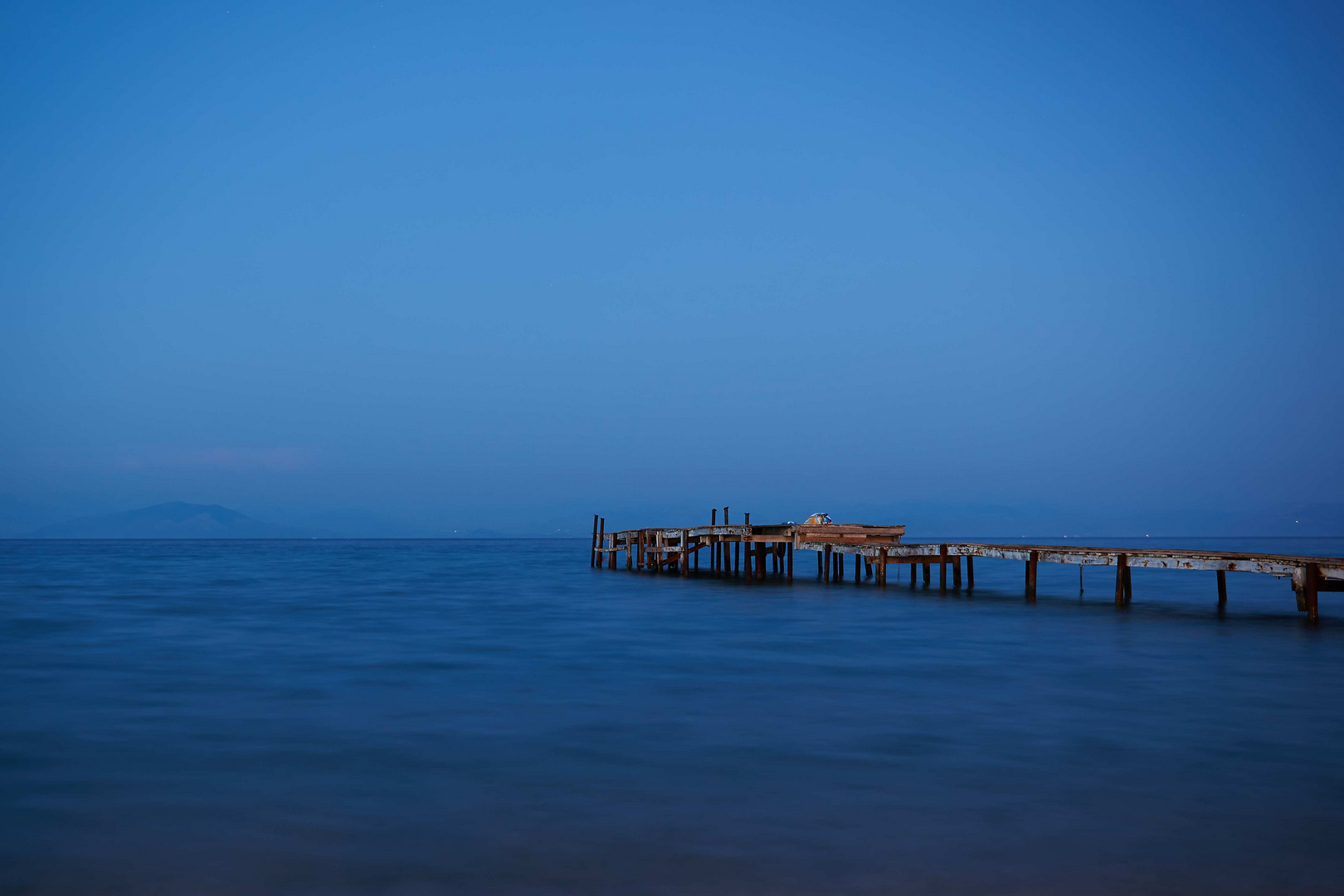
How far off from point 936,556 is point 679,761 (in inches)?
1041

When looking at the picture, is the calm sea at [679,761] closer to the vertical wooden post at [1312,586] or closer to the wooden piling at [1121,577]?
the vertical wooden post at [1312,586]

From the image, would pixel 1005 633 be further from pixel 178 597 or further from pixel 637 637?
pixel 178 597

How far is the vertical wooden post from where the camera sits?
77.5ft

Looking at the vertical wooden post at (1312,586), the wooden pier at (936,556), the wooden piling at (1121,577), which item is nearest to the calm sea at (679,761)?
the vertical wooden post at (1312,586)

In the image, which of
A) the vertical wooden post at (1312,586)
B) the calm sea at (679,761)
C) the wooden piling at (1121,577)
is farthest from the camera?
the wooden piling at (1121,577)

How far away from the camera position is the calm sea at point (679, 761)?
297 inches

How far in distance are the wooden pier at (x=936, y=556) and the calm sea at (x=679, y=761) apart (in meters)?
1.43

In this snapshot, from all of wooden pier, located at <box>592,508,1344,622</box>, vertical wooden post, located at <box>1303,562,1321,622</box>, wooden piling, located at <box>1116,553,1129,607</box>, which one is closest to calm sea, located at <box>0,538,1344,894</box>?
vertical wooden post, located at <box>1303,562,1321,622</box>

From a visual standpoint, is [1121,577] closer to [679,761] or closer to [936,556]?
[936,556]

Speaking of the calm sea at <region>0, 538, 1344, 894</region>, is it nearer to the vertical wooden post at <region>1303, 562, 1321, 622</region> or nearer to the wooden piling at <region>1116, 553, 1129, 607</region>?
the vertical wooden post at <region>1303, 562, 1321, 622</region>

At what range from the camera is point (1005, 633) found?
76.6 feet

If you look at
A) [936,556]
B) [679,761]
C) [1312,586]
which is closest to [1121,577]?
[1312,586]

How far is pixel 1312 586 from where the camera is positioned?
2386 centimetres

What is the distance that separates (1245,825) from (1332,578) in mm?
18185
